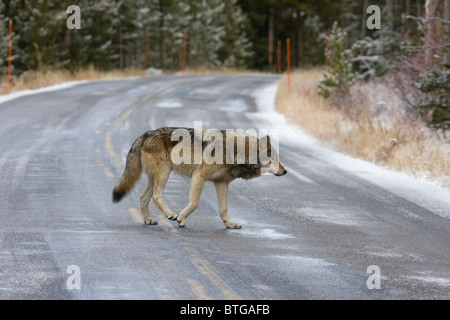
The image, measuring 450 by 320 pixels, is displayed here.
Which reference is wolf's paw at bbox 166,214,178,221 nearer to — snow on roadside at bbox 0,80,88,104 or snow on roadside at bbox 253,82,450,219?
snow on roadside at bbox 253,82,450,219

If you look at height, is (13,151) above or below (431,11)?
below

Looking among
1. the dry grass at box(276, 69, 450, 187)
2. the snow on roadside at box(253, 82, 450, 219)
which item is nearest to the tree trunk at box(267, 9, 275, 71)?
the dry grass at box(276, 69, 450, 187)

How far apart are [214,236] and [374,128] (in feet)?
34.6

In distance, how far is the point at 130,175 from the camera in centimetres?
1012

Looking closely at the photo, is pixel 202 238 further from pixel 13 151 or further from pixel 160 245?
pixel 13 151

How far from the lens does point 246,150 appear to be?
988 centimetres

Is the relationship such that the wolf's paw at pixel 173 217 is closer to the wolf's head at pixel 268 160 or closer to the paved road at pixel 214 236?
the paved road at pixel 214 236

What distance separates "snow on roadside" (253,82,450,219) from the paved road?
0.10 metres

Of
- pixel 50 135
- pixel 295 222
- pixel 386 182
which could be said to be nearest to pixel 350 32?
pixel 50 135

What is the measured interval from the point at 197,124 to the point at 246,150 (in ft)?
43.4

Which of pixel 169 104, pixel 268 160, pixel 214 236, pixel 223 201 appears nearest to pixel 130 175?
pixel 223 201

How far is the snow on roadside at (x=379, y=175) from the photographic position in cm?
1249

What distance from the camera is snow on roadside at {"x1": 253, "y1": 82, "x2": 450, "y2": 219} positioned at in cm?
1249

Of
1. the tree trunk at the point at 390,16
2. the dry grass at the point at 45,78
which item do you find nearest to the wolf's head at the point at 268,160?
the dry grass at the point at 45,78
